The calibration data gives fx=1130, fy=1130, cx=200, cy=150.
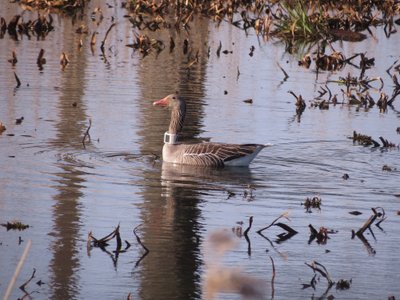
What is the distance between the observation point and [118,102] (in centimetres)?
1792

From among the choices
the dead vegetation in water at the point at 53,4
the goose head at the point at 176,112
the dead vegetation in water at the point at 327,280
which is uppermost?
the dead vegetation in water at the point at 53,4

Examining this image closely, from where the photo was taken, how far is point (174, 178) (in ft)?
42.3

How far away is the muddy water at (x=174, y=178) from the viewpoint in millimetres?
8703

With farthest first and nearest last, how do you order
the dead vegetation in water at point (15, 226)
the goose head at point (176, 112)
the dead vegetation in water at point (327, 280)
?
the goose head at point (176, 112) → the dead vegetation in water at point (15, 226) → the dead vegetation in water at point (327, 280)

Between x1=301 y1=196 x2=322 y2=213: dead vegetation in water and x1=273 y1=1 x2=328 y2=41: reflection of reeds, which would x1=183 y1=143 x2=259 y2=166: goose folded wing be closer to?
x1=301 y1=196 x2=322 y2=213: dead vegetation in water

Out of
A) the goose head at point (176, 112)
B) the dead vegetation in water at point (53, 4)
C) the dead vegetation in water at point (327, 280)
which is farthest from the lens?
the dead vegetation in water at point (53, 4)

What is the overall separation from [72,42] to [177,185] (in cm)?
1288

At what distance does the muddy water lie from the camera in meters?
8.70

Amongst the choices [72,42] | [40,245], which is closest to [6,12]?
[72,42]

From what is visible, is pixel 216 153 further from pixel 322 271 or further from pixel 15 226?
pixel 322 271

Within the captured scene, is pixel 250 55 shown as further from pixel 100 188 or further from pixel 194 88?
pixel 100 188

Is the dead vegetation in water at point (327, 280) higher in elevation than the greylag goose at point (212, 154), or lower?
higher

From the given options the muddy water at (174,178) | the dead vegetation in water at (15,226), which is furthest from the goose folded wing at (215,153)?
the dead vegetation in water at (15,226)

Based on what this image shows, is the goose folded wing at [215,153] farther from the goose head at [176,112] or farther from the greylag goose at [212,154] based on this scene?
the goose head at [176,112]
